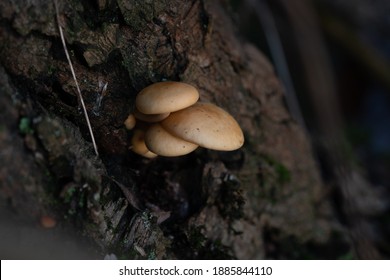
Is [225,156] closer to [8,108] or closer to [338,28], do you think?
[8,108]

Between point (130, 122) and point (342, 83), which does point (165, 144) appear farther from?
point (342, 83)

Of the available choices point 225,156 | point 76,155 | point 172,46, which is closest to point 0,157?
point 76,155

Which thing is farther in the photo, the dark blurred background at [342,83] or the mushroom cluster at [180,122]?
the dark blurred background at [342,83]

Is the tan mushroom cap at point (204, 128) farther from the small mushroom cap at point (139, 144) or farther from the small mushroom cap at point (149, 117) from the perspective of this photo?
the small mushroom cap at point (139, 144)
